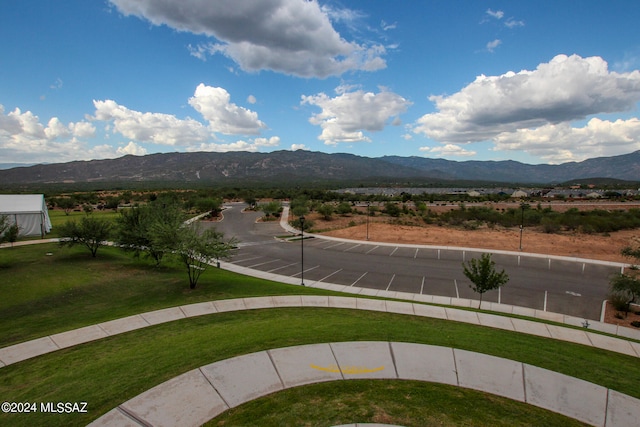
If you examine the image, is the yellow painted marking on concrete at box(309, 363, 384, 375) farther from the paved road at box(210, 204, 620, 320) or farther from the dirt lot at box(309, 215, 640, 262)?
the dirt lot at box(309, 215, 640, 262)

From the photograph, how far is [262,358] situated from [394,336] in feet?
14.2

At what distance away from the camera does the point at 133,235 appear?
23.5m

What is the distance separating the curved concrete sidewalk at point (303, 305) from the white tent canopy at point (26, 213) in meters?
31.9

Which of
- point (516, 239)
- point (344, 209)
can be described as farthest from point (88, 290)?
point (344, 209)

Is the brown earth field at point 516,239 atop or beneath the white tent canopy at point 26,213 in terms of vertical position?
beneath

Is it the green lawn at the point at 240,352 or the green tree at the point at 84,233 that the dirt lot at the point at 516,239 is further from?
the green tree at the point at 84,233

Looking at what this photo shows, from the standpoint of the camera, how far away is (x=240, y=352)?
9273 millimetres

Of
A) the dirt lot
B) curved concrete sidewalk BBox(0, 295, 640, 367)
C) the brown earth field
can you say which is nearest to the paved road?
curved concrete sidewalk BBox(0, 295, 640, 367)

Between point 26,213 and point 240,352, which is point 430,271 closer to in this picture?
point 240,352

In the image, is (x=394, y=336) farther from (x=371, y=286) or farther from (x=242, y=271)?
(x=242, y=271)

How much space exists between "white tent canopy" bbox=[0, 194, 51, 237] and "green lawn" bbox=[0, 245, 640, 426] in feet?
71.3

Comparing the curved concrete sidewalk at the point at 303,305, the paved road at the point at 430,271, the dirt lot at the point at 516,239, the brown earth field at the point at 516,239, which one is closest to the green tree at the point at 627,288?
the paved road at the point at 430,271

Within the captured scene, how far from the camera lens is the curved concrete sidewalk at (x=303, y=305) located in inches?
422

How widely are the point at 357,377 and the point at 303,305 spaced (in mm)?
7005
